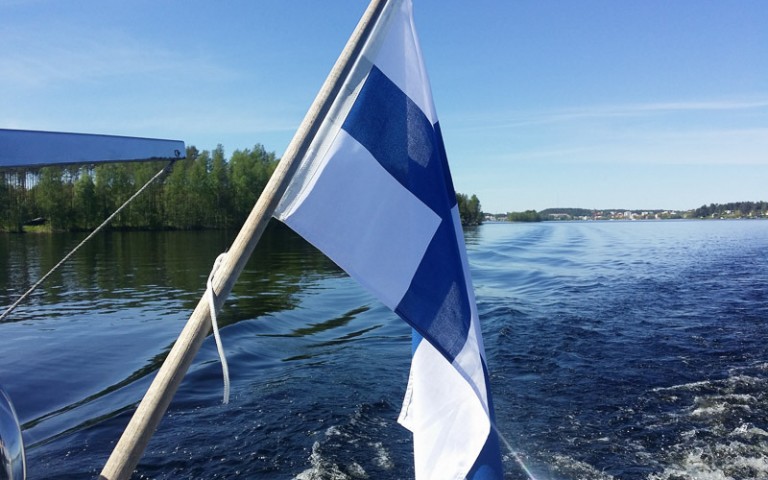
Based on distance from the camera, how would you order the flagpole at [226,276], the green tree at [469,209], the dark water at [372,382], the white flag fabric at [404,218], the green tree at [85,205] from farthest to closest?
the green tree at [469,209], the green tree at [85,205], the dark water at [372,382], the white flag fabric at [404,218], the flagpole at [226,276]

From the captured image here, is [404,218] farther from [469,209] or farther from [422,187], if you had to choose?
[469,209]

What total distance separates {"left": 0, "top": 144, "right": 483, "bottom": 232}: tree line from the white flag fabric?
81.2 metres

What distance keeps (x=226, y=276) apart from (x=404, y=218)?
0.78 metres

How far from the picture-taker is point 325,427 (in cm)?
693

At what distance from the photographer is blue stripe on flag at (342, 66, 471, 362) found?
2.17 m

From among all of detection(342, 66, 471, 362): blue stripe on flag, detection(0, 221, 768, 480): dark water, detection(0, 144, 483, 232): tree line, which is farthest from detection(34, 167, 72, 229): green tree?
detection(342, 66, 471, 362): blue stripe on flag

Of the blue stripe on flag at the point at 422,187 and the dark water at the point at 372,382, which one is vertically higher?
the blue stripe on flag at the point at 422,187

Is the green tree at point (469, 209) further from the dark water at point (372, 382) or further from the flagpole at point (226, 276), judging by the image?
the flagpole at point (226, 276)

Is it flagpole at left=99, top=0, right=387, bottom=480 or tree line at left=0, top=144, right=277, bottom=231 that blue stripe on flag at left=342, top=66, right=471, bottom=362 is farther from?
tree line at left=0, top=144, right=277, bottom=231

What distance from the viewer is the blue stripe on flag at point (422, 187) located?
7.11 ft

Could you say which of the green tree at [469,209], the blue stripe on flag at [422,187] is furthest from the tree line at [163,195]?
the blue stripe on flag at [422,187]

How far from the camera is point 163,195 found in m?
97.6

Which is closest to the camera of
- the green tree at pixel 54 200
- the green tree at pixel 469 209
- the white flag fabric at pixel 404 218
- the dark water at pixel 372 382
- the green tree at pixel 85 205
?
the white flag fabric at pixel 404 218

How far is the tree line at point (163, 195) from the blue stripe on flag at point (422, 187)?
8115cm
